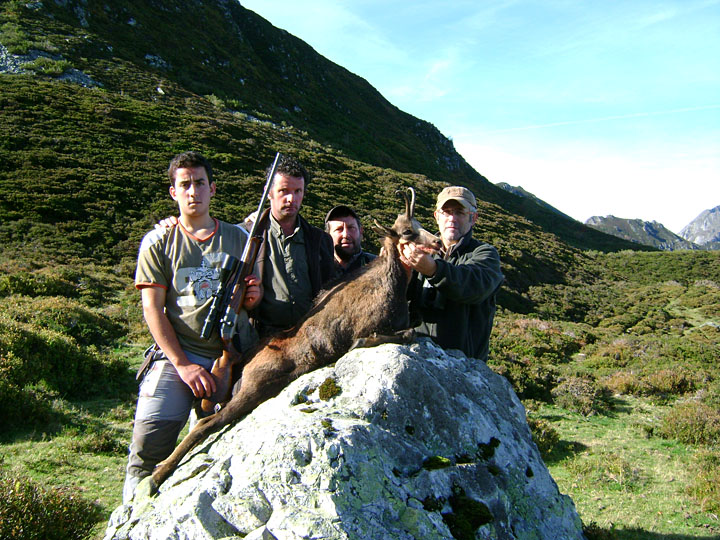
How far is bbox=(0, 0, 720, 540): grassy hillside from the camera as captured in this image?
748 cm

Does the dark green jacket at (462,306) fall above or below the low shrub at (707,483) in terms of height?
above

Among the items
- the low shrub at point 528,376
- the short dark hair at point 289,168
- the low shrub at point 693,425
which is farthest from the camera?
the low shrub at point 528,376

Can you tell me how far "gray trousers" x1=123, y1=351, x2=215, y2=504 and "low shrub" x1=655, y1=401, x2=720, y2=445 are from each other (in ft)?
33.0

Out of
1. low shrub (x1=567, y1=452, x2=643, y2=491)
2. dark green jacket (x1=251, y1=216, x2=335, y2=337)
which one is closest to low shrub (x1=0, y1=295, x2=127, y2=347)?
dark green jacket (x1=251, y1=216, x2=335, y2=337)

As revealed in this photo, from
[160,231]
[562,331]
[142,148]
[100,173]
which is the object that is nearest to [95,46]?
[142,148]

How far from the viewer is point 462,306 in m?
4.39

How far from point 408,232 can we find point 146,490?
2977mm

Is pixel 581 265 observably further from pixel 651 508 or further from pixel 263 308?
pixel 263 308

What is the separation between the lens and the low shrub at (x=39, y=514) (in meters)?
4.52

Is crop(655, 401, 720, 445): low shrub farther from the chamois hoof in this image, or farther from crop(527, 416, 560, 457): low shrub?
the chamois hoof

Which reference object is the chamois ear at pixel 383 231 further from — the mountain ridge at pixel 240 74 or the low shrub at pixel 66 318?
the mountain ridge at pixel 240 74

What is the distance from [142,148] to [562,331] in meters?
26.8

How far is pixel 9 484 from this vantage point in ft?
16.5

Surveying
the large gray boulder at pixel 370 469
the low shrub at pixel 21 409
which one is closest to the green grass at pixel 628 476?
the large gray boulder at pixel 370 469
